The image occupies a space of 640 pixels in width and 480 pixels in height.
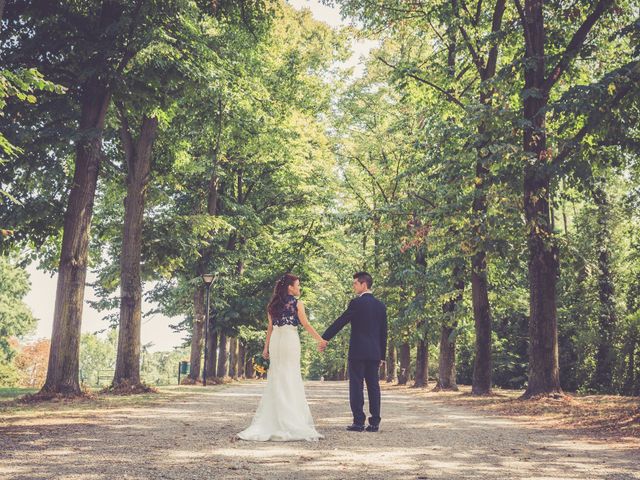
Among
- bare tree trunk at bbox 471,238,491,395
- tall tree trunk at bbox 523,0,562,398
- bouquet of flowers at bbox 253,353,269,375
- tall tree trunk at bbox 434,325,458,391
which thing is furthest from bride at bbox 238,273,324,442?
bouquet of flowers at bbox 253,353,269,375

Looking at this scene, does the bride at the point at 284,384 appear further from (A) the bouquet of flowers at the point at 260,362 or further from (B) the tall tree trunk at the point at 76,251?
(A) the bouquet of flowers at the point at 260,362

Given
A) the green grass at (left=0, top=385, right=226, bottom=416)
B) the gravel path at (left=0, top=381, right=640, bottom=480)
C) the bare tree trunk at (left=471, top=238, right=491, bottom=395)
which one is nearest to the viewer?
the gravel path at (left=0, top=381, right=640, bottom=480)

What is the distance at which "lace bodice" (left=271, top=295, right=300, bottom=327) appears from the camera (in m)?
9.45

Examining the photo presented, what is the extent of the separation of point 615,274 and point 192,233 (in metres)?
19.8

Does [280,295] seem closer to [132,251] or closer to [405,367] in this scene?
[132,251]

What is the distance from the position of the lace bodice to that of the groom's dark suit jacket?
20.3 inches

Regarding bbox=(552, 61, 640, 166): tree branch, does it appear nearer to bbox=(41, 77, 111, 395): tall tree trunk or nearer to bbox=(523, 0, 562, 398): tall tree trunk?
bbox=(523, 0, 562, 398): tall tree trunk

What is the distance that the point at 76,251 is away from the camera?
14.4 meters

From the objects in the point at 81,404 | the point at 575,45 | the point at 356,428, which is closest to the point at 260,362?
the point at 81,404

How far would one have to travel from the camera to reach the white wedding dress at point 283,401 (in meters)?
8.55

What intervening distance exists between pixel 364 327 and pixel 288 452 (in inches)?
104

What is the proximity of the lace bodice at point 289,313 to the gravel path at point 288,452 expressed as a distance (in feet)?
5.53

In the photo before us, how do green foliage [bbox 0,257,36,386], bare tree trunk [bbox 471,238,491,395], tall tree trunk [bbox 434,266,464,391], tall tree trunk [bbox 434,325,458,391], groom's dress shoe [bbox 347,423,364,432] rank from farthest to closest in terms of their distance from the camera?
1. green foliage [bbox 0,257,36,386]
2. tall tree trunk [bbox 434,325,458,391]
3. tall tree trunk [bbox 434,266,464,391]
4. bare tree trunk [bbox 471,238,491,395]
5. groom's dress shoe [bbox 347,423,364,432]

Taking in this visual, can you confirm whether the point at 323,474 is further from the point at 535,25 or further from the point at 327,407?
the point at 535,25
